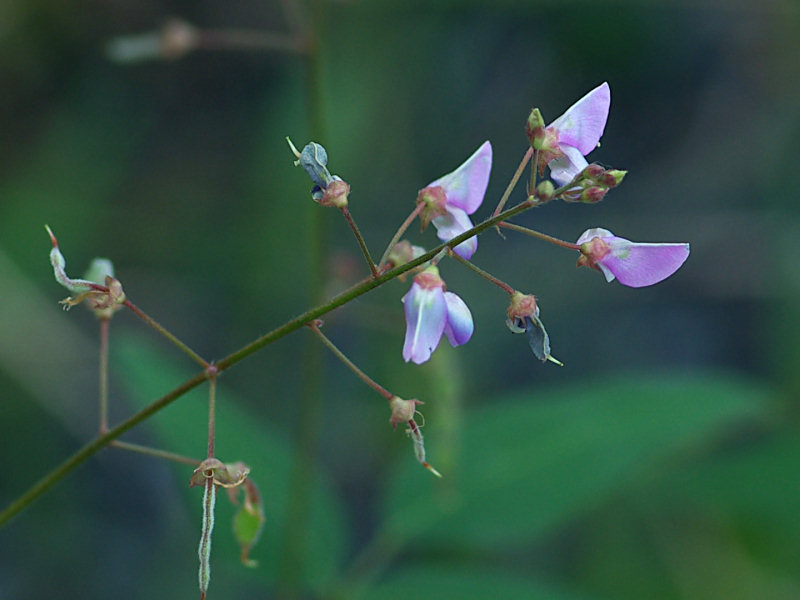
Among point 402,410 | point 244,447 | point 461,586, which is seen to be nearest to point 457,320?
point 402,410

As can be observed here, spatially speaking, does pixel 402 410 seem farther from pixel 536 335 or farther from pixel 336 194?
pixel 336 194

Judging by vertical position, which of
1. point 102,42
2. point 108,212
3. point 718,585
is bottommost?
point 718,585

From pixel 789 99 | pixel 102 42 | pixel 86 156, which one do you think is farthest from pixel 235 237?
pixel 789 99

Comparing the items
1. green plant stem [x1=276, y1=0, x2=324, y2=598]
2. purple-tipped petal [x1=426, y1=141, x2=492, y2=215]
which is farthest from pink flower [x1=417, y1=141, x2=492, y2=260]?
green plant stem [x1=276, y1=0, x2=324, y2=598]

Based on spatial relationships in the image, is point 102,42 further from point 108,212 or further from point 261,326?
point 261,326

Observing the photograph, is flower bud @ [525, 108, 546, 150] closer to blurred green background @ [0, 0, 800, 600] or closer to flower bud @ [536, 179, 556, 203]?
flower bud @ [536, 179, 556, 203]

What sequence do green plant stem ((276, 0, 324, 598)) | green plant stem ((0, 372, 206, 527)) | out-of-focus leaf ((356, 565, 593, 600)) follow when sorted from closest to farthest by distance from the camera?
green plant stem ((0, 372, 206, 527)), green plant stem ((276, 0, 324, 598)), out-of-focus leaf ((356, 565, 593, 600))
